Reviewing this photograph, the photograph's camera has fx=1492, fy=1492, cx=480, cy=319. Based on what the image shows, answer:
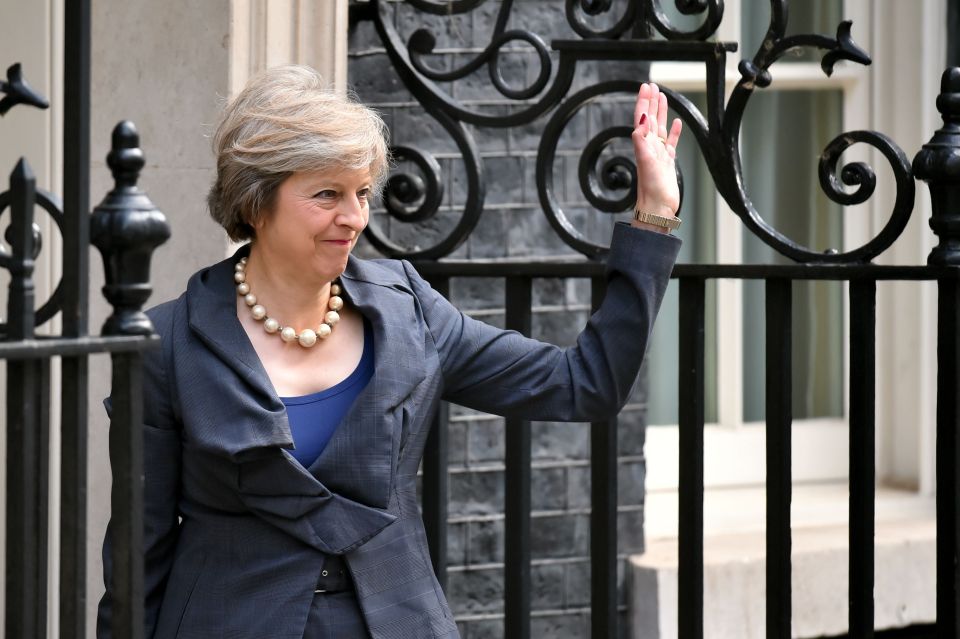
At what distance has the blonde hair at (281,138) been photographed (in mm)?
2334

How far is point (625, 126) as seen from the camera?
9.78 ft

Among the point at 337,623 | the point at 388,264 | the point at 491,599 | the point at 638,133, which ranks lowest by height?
the point at 491,599

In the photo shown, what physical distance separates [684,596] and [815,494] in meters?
1.91

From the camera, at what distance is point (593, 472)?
124 inches

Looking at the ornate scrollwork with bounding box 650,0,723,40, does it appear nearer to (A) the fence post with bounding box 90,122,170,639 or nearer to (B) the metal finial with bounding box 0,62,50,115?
(B) the metal finial with bounding box 0,62,50,115

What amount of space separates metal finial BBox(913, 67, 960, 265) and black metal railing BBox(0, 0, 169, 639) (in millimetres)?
1576

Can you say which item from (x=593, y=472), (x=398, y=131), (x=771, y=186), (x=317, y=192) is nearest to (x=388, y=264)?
(x=317, y=192)

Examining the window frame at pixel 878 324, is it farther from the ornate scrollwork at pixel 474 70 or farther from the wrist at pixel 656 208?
the wrist at pixel 656 208

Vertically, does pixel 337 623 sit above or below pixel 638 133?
below

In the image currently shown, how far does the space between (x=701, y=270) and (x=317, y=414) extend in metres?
1.00

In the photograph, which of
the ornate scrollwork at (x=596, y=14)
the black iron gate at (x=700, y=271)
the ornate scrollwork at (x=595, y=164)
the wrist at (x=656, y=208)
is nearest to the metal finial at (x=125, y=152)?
the black iron gate at (x=700, y=271)

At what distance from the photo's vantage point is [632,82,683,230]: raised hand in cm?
248

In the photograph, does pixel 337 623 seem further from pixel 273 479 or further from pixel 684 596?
pixel 684 596

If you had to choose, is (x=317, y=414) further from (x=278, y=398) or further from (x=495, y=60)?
(x=495, y=60)
